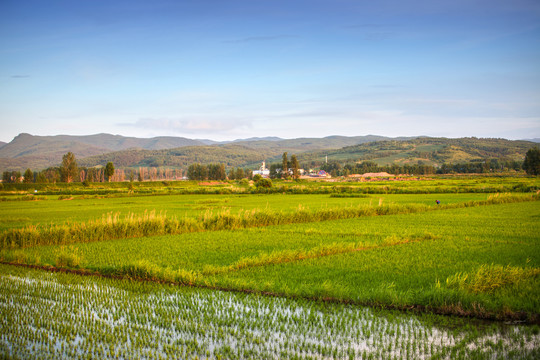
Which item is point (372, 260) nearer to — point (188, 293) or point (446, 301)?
point (446, 301)

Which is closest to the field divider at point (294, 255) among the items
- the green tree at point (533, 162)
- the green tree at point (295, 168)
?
the green tree at point (295, 168)

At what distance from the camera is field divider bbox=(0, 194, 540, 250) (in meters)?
17.8

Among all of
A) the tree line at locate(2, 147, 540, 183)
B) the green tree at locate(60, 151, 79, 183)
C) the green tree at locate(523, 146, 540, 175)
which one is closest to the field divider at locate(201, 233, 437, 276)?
the tree line at locate(2, 147, 540, 183)

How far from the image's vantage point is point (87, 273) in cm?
1272

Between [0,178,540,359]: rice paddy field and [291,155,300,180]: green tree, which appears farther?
[291,155,300,180]: green tree

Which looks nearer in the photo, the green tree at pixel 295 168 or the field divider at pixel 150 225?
the field divider at pixel 150 225

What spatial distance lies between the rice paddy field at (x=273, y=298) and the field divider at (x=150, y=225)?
14 cm

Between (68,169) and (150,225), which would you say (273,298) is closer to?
(150,225)

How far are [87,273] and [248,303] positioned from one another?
6.54 m

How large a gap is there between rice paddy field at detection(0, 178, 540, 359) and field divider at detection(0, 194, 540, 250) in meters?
0.14

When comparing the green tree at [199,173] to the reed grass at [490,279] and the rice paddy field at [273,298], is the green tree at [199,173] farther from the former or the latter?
the reed grass at [490,279]

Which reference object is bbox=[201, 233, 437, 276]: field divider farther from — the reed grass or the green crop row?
the reed grass

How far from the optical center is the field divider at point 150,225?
17.8m

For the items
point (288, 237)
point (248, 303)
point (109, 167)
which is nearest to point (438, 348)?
point (248, 303)
